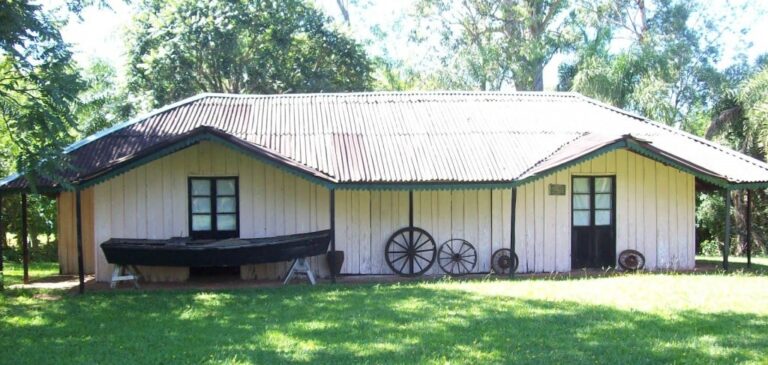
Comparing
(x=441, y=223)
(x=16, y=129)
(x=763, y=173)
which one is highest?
(x=16, y=129)

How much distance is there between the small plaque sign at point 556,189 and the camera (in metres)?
15.0

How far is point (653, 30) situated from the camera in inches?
1182

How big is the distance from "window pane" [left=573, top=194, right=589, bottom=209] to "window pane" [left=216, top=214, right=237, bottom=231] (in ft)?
22.8

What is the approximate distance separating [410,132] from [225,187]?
4027 millimetres

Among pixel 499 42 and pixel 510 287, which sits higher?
pixel 499 42

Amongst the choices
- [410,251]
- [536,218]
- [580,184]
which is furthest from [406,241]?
[580,184]

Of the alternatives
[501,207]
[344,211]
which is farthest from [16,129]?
[501,207]

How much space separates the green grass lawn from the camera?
15.6 metres

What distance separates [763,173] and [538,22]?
58.2 ft

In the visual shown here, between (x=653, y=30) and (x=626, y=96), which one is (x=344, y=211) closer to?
(x=626, y=96)

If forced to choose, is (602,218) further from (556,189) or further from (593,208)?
(556,189)

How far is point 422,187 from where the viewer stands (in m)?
13.6

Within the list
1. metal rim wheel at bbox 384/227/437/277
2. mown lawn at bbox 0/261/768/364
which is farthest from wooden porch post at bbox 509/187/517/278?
metal rim wheel at bbox 384/227/437/277

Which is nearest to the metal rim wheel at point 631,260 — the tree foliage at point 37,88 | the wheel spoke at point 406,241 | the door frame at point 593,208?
the door frame at point 593,208
